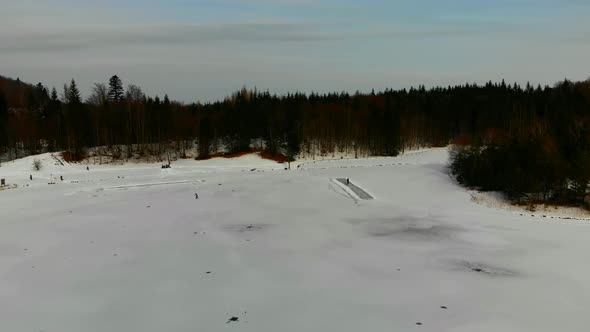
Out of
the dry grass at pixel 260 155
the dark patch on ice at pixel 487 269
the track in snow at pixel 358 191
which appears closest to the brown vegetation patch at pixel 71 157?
the dry grass at pixel 260 155

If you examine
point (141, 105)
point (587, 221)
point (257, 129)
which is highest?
point (141, 105)

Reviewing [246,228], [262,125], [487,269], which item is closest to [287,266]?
[246,228]

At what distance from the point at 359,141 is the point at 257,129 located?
21.2 metres

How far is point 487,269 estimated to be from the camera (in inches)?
610

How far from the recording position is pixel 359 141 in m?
87.7

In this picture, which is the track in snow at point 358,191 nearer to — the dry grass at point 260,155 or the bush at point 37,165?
the dry grass at point 260,155

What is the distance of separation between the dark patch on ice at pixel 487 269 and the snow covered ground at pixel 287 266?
8cm

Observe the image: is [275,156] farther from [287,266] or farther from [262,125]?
[287,266]

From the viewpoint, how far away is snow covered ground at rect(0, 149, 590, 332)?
11461mm

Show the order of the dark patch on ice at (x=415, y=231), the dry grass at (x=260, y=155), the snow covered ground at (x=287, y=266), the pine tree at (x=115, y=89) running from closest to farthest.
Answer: the snow covered ground at (x=287, y=266), the dark patch on ice at (x=415, y=231), the dry grass at (x=260, y=155), the pine tree at (x=115, y=89)

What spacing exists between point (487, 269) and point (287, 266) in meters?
7.31

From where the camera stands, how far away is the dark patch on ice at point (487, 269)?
1499cm

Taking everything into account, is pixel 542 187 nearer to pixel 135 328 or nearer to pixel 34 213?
pixel 135 328

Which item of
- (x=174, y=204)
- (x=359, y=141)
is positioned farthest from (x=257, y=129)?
(x=174, y=204)
